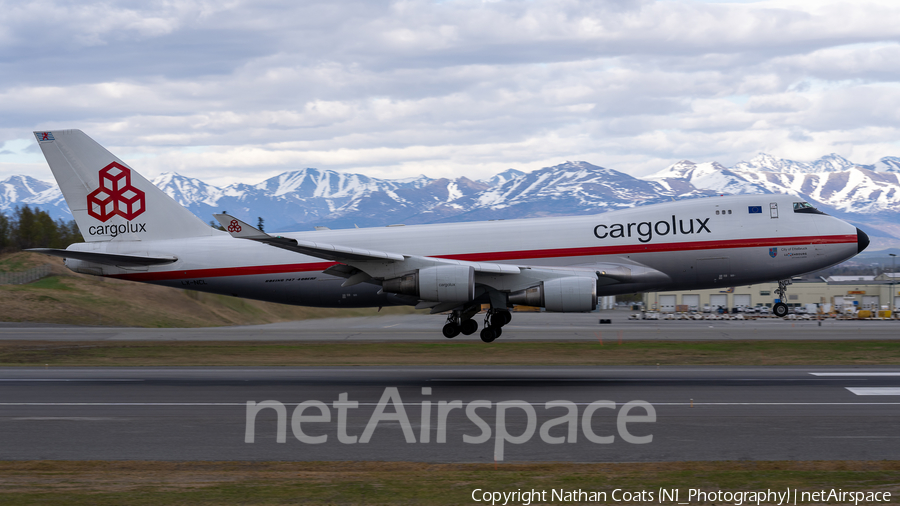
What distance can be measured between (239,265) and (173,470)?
1925 centimetres

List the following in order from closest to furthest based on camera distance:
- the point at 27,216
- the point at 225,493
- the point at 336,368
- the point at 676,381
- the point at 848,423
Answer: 1. the point at 225,493
2. the point at 848,423
3. the point at 676,381
4. the point at 336,368
5. the point at 27,216

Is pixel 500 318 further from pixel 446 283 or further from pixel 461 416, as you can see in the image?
pixel 461 416

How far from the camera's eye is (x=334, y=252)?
1027 inches

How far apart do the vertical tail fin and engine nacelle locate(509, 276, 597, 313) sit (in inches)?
618

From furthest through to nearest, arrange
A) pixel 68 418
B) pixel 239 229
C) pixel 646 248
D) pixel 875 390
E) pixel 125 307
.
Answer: pixel 125 307
pixel 646 248
pixel 239 229
pixel 875 390
pixel 68 418

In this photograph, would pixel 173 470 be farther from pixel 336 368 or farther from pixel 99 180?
pixel 99 180

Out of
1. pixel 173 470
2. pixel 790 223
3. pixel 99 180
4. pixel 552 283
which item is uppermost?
pixel 99 180

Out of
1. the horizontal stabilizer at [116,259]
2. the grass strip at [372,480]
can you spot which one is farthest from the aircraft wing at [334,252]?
the grass strip at [372,480]

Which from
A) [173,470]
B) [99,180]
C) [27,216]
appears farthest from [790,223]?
[27,216]

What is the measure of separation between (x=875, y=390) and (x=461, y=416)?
12.8 m

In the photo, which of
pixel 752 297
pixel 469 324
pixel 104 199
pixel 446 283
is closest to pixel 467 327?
pixel 469 324

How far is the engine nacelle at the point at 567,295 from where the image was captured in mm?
26469

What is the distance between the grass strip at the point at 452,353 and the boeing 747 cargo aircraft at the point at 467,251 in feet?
8.83

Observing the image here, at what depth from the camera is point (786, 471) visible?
43.4 ft
